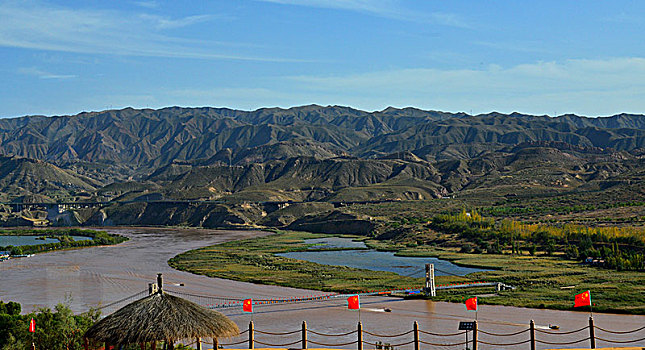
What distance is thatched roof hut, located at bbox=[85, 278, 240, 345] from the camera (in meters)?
24.5

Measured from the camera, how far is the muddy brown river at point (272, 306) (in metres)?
42.8

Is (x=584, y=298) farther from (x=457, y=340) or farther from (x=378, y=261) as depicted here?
(x=378, y=261)

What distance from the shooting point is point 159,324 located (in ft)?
81.0

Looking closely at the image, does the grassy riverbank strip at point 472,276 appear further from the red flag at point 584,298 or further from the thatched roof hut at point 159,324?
the thatched roof hut at point 159,324

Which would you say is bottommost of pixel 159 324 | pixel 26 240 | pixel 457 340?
pixel 26 240

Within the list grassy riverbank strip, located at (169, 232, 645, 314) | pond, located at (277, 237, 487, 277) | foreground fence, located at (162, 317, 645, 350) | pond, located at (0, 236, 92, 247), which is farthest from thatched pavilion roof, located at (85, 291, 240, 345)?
pond, located at (0, 236, 92, 247)

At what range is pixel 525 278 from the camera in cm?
6788

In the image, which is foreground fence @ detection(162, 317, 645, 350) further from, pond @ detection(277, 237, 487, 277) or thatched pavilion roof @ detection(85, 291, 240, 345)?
pond @ detection(277, 237, 487, 277)

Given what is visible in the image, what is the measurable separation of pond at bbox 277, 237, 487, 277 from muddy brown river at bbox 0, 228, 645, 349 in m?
19.3

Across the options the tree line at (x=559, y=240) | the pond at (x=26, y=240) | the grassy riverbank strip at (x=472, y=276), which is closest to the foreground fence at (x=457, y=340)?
the grassy riverbank strip at (x=472, y=276)

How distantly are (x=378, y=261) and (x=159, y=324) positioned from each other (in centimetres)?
7304

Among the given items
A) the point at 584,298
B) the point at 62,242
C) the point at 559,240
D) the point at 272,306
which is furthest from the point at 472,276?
the point at 62,242

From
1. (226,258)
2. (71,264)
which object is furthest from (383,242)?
(71,264)

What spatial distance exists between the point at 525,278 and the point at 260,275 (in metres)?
30.7
